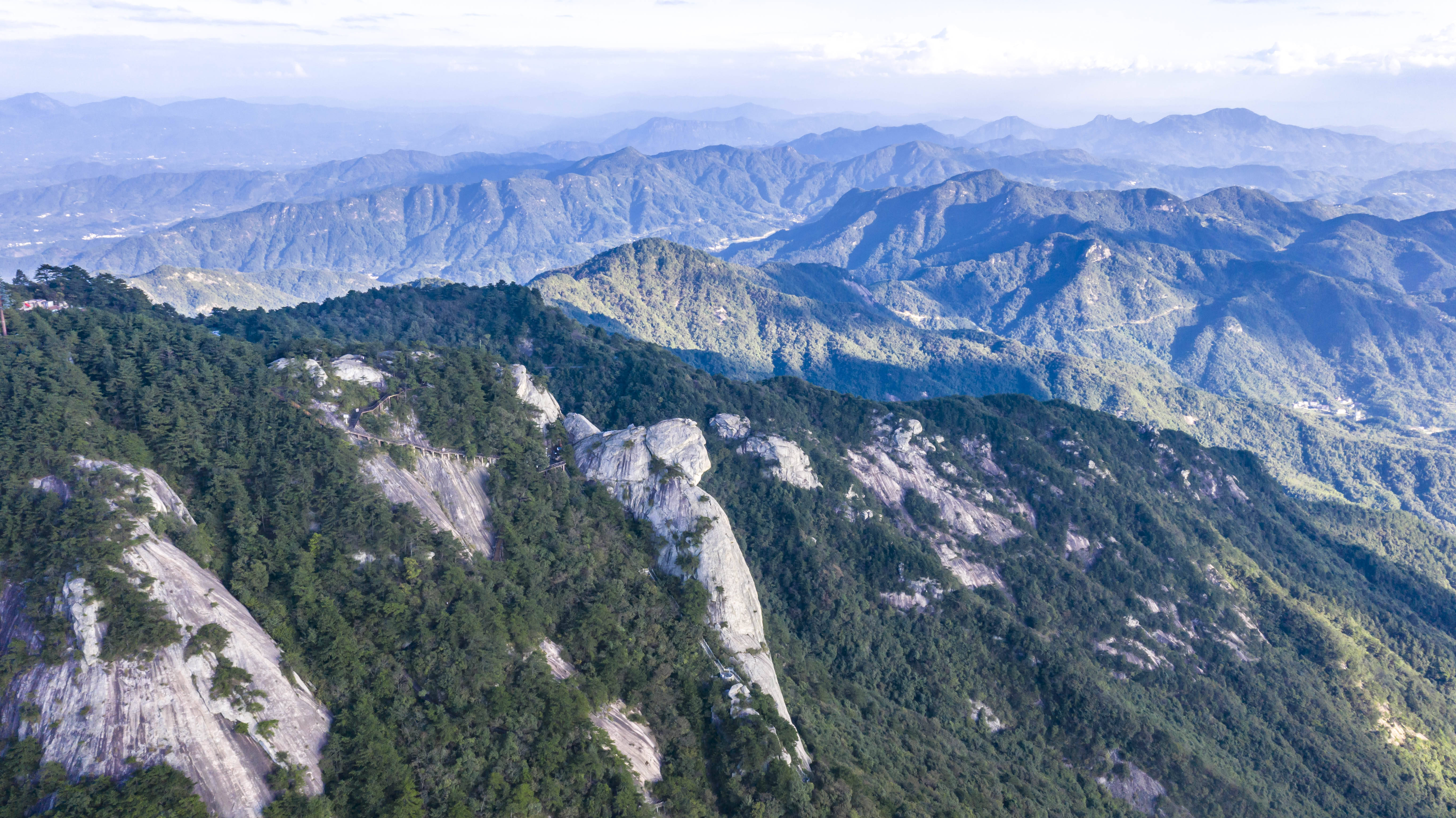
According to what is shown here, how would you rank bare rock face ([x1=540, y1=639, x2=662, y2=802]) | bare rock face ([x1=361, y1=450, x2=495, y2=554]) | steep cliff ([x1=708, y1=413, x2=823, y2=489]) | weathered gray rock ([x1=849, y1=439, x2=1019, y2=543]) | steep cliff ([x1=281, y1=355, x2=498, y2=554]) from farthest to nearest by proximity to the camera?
weathered gray rock ([x1=849, y1=439, x2=1019, y2=543]) < steep cliff ([x1=708, y1=413, x2=823, y2=489]) < steep cliff ([x1=281, y1=355, x2=498, y2=554]) < bare rock face ([x1=361, y1=450, x2=495, y2=554]) < bare rock face ([x1=540, y1=639, x2=662, y2=802])

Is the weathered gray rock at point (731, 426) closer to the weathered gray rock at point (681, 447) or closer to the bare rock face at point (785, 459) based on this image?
the bare rock face at point (785, 459)

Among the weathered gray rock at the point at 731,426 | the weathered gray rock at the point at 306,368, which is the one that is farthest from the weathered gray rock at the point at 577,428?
the weathered gray rock at the point at 731,426

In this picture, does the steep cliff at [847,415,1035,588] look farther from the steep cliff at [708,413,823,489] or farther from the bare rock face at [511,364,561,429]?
the bare rock face at [511,364,561,429]

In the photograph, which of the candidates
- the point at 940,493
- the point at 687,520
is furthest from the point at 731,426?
the point at 687,520

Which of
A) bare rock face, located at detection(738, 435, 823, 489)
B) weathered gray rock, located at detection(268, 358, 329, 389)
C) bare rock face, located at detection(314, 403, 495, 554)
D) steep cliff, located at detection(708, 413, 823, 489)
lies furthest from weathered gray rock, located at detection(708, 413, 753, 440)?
weathered gray rock, located at detection(268, 358, 329, 389)

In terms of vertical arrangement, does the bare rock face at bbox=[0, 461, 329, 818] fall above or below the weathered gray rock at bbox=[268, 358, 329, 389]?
below
